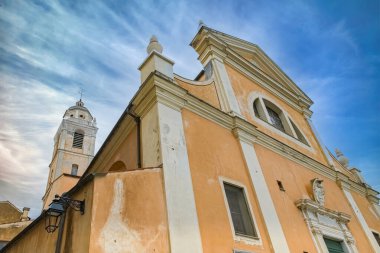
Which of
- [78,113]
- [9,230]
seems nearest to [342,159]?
Answer: [9,230]

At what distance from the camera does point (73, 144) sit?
105ft

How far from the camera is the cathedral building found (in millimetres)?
4465

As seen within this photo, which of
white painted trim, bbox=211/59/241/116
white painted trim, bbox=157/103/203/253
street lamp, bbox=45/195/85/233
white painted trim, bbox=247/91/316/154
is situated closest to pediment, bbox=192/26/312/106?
white painted trim, bbox=211/59/241/116

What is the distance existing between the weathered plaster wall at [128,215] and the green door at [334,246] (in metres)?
5.44

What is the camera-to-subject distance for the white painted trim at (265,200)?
623cm

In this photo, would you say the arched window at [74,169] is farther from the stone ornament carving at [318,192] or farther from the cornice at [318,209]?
the cornice at [318,209]

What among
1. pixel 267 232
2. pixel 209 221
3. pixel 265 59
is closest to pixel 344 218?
pixel 267 232

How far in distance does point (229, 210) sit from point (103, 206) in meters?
2.60

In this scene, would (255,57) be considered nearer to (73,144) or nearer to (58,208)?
(58,208)

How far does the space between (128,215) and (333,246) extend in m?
6.35

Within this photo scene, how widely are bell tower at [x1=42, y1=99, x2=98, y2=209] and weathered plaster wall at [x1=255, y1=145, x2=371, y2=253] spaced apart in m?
24.5

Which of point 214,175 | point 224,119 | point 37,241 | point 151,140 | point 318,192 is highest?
point 224,119

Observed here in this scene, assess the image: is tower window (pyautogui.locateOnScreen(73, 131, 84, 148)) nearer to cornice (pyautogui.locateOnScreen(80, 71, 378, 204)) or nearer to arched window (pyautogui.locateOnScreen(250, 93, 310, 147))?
cornice (pyautogui.locateOnScreen(80, 71, 378, 204))

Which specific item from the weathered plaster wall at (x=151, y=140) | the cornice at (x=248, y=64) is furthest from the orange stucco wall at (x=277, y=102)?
the weathered plaster wall at (x=151, y=140)
